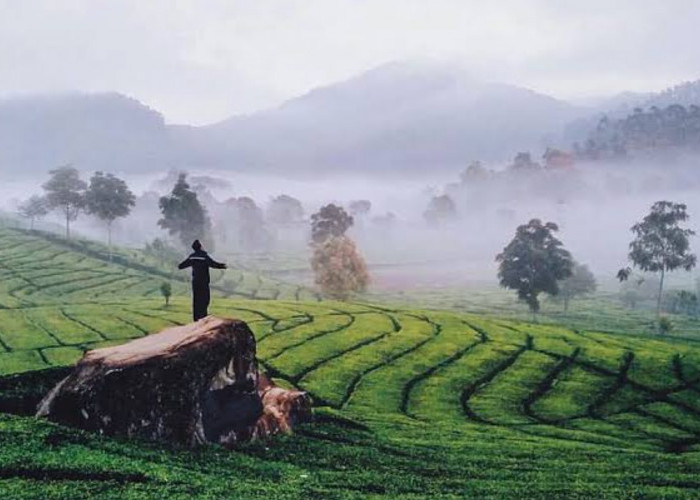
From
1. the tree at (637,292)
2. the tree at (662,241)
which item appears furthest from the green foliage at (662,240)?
the tree at (637,292)

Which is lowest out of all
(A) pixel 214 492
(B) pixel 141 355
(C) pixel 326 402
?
(C) pixel 326 402

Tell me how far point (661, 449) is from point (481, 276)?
115 metres

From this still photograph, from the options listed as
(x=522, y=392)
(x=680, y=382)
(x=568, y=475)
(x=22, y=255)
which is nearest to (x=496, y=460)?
(x=568, y=475)

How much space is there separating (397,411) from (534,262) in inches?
2022

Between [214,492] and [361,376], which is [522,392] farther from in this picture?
[214,492]

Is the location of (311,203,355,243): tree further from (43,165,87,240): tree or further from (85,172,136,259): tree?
(43,165,87,240): tree

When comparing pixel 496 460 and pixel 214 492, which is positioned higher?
pixel 214 492

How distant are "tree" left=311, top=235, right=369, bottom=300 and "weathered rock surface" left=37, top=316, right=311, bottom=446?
2386 inches

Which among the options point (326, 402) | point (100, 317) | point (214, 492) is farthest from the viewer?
point (100, 317)

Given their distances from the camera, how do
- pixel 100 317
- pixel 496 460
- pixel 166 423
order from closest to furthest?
pixel 166 423 → pixel 496 460 → pixel 100 317

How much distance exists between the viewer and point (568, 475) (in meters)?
23.0

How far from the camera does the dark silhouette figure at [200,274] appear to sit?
2553cm

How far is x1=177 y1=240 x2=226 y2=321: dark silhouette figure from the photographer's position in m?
25.5

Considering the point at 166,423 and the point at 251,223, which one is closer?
the point at 166,423
